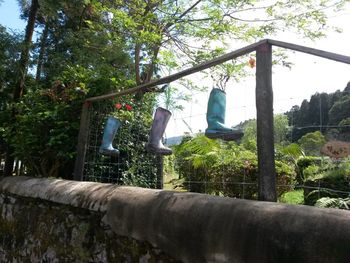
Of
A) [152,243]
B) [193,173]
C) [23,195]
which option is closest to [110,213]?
[152,243]

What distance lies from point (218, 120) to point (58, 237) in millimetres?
1599

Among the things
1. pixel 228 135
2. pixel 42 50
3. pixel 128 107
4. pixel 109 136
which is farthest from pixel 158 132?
pixel 42 50

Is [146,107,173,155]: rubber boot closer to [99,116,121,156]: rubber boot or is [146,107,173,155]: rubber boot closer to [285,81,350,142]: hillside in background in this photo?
[99,116,121,156]: rubber boot

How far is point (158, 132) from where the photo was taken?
11.2ft

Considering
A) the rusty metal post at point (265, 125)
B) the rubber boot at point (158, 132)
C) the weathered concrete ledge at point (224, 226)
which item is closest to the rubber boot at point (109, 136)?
the rubber boot at point (158, 132)

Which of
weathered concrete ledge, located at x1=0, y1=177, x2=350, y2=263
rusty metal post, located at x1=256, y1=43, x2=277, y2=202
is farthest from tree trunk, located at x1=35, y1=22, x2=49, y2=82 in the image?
rusty metal post, located at x1=256, y1=43, x2=277, y2=202

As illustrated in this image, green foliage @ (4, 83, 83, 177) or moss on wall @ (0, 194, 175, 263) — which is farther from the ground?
green foliage @ (4, 83, 83, 177)

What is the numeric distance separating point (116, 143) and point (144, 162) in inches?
15.5

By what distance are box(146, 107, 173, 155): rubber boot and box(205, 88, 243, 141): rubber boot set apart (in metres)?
0.67

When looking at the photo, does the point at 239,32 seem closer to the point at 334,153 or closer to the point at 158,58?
the point at 158,58

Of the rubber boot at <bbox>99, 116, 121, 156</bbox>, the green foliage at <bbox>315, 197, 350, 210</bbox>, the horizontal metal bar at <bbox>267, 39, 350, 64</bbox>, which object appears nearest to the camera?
the horizontal metal bar at <bbox>267, 39, 350, 64</bbox>

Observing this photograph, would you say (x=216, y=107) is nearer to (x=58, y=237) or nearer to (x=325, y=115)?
(x=325, y=115)

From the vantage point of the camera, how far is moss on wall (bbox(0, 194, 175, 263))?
8.09 ft

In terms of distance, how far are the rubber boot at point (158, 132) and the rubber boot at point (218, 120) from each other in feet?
2.19
